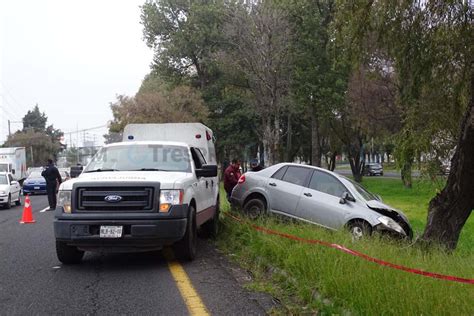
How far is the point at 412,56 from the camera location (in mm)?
Result: 9477

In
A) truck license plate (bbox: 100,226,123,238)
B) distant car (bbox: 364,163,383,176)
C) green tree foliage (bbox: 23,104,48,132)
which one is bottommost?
distant car (bbox: 364,163,383,176)

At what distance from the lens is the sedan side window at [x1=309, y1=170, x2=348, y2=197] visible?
11.1 meters

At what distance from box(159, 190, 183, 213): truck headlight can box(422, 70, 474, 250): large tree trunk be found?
4.01m

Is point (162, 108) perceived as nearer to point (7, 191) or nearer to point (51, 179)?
point (7, 191)

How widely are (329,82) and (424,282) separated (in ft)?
85.4

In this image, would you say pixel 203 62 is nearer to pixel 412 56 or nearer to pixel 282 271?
pixel 412 56

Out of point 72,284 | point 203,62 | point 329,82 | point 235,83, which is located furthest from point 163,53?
point 72,284

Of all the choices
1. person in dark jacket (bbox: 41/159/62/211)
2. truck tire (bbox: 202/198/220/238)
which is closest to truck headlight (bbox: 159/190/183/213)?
truck tire (bbox: 202/198/220/238)

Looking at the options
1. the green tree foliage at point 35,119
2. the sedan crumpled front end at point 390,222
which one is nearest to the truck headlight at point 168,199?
the sedan crumpled front end at point 390,222

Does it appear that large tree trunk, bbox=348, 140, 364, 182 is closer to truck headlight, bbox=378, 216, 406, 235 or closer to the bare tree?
the bare tree

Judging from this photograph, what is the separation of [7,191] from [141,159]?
13741mm

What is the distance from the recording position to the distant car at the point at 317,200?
10.4 m

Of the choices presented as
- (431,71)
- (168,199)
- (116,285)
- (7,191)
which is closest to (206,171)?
(168,199)

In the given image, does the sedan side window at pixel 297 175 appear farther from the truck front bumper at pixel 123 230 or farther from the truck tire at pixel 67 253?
the truck tire at pixel 67 253
